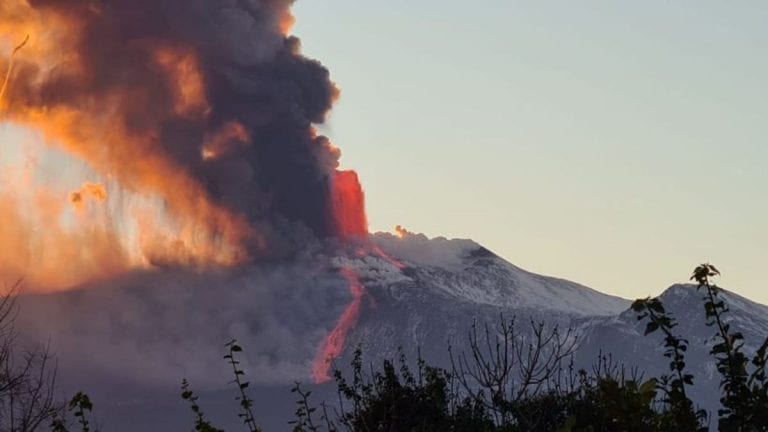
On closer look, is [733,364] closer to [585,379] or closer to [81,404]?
[81,404]

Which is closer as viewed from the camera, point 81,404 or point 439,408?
point 81,404

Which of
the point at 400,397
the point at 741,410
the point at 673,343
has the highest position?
the point at 400,397

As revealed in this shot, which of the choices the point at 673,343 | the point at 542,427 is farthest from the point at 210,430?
the point at 542,427

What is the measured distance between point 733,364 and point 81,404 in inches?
458

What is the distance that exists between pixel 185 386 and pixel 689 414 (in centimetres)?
1161

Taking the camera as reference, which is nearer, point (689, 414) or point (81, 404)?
point (689, 414)

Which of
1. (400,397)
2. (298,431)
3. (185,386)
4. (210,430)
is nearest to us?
(210,430)

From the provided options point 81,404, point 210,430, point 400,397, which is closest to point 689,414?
point 210,430

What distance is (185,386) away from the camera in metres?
20.0

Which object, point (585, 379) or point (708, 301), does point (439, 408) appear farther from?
point (708, 301)

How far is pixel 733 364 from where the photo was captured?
9.69 m

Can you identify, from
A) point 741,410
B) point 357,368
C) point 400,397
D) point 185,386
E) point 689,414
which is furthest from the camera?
point 400,397

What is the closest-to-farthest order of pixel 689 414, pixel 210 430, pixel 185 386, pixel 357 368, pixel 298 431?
1. pixel 689 414
2. pixel 210 430
3. pixel 298 431
4. pixel 185 386
5. pixel 357 368

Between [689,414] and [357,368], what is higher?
[357,368]
